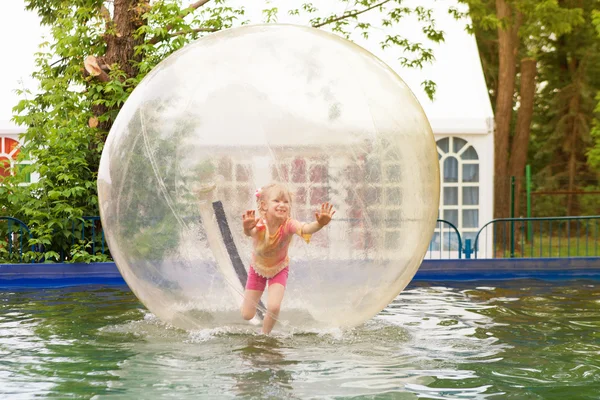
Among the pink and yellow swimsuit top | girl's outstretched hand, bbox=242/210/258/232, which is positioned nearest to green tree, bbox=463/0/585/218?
the pink and yellow swimsuit top

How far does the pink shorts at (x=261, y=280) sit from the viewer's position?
19.5 feet

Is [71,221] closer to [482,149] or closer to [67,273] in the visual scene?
[67,273]

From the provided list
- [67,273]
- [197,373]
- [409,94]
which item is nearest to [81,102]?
[67,273]

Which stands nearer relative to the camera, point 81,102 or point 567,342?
point 567,342

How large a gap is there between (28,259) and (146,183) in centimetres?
600

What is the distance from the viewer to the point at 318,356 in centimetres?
580

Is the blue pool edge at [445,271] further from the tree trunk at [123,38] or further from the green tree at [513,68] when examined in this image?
the green tree at [513,68]

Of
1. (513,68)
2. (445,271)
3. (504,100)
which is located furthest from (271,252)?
(513,68)

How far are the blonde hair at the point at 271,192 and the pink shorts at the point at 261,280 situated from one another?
0.44 metres

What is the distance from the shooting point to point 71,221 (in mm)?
11773

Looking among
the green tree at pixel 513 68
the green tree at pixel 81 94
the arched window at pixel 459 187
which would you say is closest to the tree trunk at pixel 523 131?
the green tree at pixel 513 68

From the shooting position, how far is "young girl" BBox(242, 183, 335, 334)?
580 centimetres

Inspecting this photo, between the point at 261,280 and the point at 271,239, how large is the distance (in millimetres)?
317

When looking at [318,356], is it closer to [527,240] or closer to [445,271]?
[445,271]
